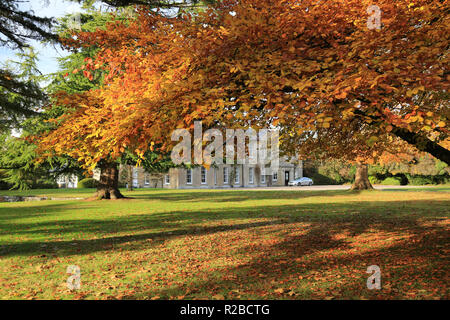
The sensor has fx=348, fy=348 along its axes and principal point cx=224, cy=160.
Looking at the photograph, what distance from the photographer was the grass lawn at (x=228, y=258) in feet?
16.2

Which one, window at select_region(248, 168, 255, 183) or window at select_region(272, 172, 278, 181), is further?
window at select_region(272, 172, 278, 181)

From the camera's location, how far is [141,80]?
6391 millimetres

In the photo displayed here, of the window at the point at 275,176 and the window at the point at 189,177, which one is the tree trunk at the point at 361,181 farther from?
the window at the point at 275,176

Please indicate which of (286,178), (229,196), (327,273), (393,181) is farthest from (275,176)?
(327,273)

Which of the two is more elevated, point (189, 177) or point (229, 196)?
point (189, 177)

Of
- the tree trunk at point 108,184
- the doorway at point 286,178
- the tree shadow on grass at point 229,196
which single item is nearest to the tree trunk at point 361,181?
the tree shadow on grass at point 229,196

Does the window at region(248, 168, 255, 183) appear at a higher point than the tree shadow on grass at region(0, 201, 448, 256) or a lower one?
higher

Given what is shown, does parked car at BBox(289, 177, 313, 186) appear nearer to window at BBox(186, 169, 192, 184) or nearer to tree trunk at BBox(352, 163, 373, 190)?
window at BBox(186, 169, 192, 184)

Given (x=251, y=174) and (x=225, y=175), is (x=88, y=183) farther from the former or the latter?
(x=251, y=174)

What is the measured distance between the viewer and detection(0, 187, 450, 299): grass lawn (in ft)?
16.2

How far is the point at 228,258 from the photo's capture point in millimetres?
6910

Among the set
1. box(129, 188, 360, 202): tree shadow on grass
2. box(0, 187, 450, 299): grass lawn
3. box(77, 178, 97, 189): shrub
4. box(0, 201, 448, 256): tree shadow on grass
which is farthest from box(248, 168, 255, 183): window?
box(0, 187, 450, 299): grass lawn
